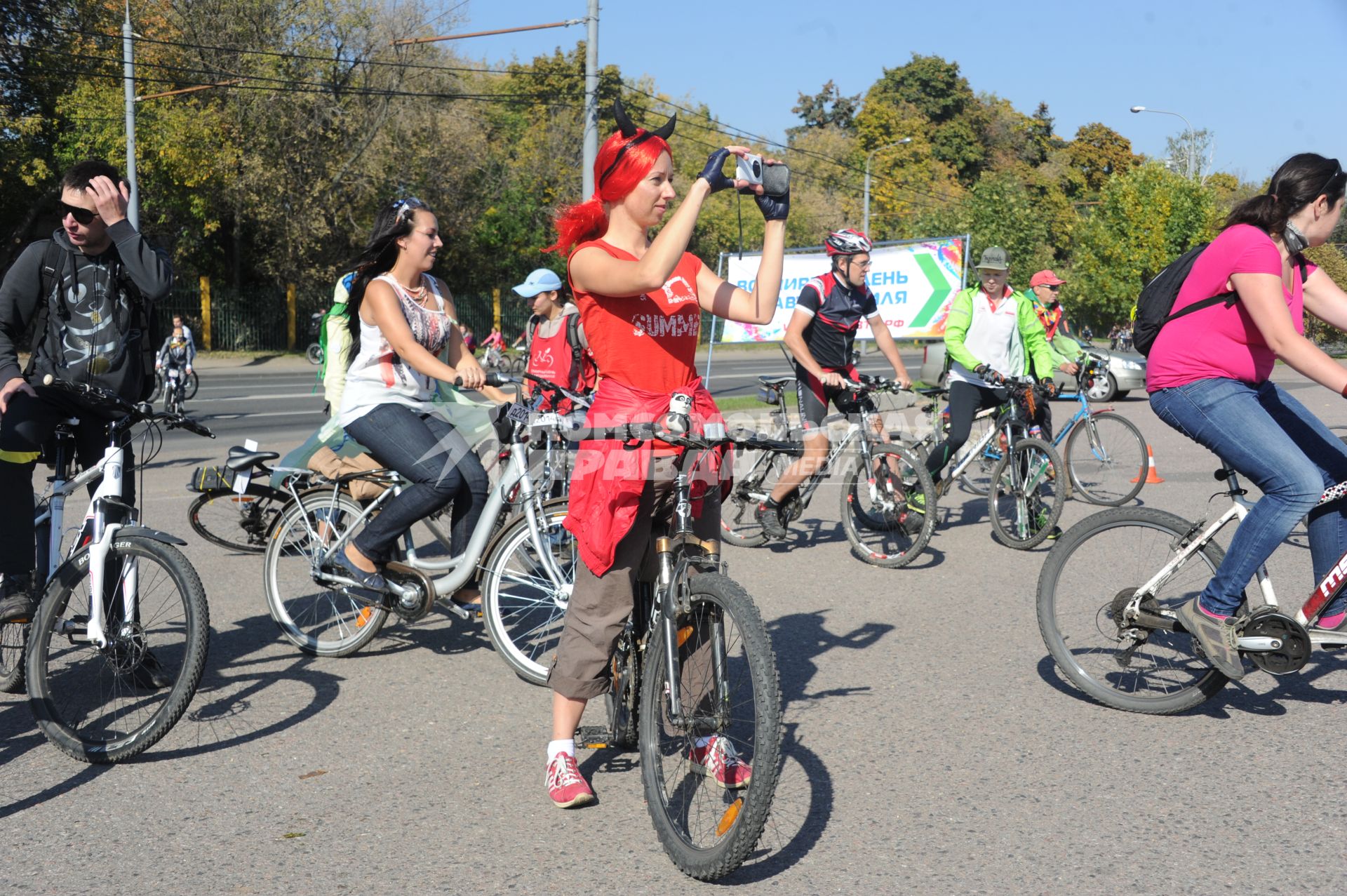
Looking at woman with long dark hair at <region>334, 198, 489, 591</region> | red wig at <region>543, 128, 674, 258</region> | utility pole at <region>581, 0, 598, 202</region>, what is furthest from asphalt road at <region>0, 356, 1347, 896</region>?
utility pole at <region>581, 0, 598, 202</region>

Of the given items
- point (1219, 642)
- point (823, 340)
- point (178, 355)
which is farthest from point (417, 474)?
point (178, 355)

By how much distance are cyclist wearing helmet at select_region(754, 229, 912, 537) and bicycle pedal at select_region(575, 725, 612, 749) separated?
4.20 meters

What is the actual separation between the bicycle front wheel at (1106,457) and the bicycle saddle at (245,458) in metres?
6.51

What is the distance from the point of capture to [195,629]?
4.04 m

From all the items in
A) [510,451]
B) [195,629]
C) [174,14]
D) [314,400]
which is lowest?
[314,400]

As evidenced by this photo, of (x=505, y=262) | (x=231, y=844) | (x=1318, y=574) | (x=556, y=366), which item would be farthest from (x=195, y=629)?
(x=505, y=262)

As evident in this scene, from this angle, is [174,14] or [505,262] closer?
[174,14]

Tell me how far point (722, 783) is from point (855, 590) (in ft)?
11.8

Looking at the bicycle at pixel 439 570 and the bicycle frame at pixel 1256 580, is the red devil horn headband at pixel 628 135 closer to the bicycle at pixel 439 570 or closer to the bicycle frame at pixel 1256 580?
the bicycle at pixel 439 570

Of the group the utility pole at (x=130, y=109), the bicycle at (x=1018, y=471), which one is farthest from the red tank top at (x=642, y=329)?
the utility pole at (x=130, y=109)

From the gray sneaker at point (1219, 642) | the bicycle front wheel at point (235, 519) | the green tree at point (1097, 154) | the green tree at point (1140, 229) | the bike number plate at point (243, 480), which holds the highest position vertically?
the green tree at point (1097, 154)

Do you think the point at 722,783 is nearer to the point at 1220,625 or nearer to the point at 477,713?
the point at 477,713

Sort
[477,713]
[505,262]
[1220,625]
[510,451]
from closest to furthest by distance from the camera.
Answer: [1220,625] < [477,713] < [510,451] < [505,262]

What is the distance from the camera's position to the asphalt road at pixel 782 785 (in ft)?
10.7
